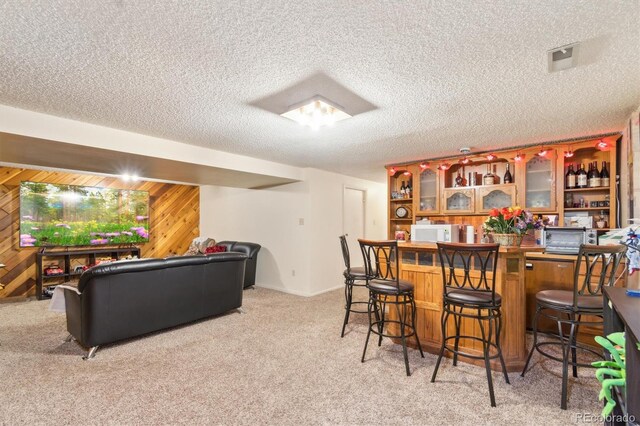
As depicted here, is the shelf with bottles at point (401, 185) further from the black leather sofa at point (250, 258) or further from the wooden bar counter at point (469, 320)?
the black leather sofa at point (250, 258)

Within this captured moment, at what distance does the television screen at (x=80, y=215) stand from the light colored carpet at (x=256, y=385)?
267cm

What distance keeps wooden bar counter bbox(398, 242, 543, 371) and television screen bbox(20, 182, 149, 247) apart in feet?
19.6

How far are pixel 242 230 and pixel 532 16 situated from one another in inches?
235

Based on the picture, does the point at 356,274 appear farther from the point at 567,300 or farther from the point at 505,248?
the point at 567,300

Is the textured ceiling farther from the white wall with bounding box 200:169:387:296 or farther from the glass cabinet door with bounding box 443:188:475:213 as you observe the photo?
the white wall with bounding box 200:169:387:296

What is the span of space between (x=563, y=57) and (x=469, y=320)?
84.3 inches

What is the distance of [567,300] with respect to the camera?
229 centimetres

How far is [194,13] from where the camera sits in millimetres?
1465

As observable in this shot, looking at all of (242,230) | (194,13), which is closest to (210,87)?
(194,13)

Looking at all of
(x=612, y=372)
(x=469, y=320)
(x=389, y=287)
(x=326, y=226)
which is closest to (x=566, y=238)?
(x=469, y=320)

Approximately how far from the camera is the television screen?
5.41 metres

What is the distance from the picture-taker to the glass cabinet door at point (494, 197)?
420cm

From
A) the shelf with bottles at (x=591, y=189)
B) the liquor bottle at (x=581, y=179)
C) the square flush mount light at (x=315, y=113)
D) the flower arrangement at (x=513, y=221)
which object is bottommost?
the flower arrangement at (x=513, y=221)

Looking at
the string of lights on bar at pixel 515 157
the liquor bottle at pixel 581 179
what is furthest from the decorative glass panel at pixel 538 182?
the liquor bottle at pixel 581 179
